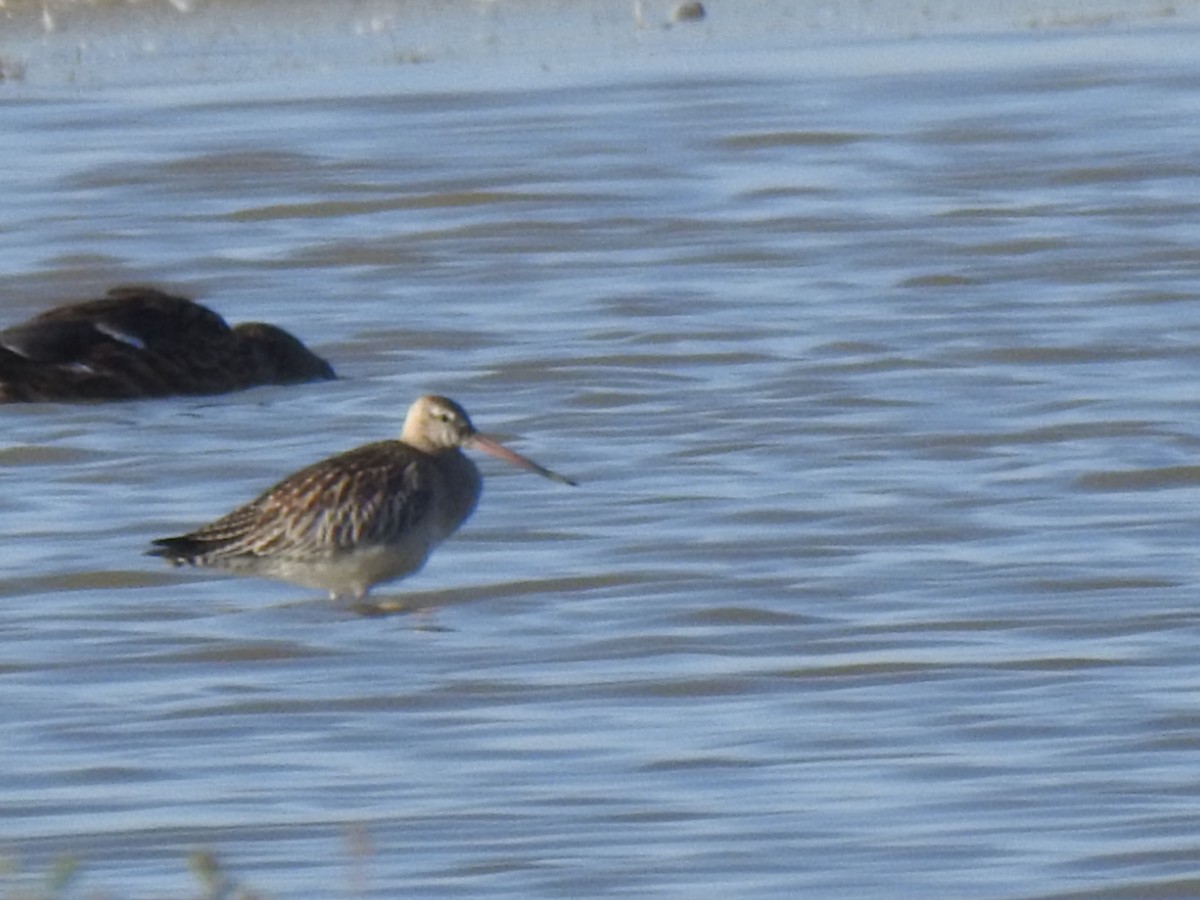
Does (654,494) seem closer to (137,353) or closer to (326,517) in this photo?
(326,517)

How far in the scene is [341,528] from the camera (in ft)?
29.7

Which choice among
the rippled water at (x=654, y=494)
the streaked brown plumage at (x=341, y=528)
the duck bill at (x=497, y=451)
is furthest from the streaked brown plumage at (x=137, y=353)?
the streaked brown plumage at (x=341, y=528)

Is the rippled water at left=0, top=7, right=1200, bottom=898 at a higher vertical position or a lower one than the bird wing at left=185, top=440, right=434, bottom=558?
lower

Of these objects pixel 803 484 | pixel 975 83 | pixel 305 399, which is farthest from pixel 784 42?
pixel 803 484

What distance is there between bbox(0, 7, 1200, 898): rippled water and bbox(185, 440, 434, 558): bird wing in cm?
18

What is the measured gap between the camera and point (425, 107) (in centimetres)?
1864

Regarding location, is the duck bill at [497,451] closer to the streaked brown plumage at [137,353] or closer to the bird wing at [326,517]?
the bird wing at [326,517]

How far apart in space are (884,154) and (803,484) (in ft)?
22.4

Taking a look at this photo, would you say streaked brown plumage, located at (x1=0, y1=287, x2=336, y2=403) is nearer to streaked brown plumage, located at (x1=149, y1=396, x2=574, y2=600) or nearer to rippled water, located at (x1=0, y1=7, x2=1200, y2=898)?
rippled water, located at (x1=0, y1=7, x2=1200, y2=898)

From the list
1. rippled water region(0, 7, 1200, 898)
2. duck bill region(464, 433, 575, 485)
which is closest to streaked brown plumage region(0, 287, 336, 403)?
rippled water region(0, 7, 1200, 898)

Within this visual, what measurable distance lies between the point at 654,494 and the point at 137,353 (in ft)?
8.79

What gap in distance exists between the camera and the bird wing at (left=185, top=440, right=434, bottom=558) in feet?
29.6

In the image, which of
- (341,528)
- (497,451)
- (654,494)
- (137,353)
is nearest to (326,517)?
(341,528)

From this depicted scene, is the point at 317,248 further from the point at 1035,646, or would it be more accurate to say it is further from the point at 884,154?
the point at 1035,646
